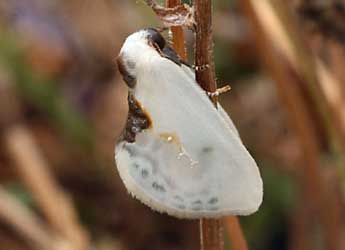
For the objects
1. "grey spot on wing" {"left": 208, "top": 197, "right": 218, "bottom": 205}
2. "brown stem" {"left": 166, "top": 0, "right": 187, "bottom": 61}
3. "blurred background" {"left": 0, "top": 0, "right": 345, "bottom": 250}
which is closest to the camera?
"grey spot on wing" {"left": 208, "top": 197, "right": 218, "bottom": 205}

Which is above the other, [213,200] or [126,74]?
[126,74]

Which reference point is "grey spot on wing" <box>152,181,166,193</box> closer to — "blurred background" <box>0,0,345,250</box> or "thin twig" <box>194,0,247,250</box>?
"thin twig" <box>194,0,247,250</box>

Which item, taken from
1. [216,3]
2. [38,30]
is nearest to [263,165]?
[216,3]

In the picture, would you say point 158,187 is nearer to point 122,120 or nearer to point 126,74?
point 126,74

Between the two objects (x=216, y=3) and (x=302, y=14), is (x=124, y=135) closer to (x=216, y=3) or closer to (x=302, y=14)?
(x=302, y=14)

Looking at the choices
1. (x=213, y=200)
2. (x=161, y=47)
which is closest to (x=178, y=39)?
(x=161, y=47)

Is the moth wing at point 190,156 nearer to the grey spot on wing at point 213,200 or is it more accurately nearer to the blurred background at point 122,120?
the grey spot on wing at point 213,200

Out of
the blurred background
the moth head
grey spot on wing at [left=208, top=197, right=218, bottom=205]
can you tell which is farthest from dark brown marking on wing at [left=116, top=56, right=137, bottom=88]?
the blurred background

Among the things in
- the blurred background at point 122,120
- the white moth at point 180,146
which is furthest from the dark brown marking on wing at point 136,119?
the blurred background at point 122,120
